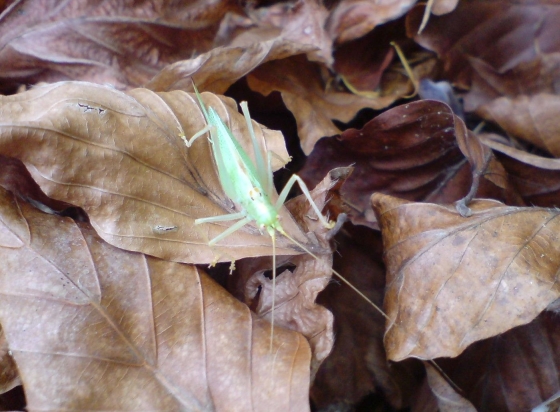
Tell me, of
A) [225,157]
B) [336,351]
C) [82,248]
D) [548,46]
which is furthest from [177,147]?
[548,46]

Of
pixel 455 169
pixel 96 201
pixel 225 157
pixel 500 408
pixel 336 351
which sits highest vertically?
pixel 96 201

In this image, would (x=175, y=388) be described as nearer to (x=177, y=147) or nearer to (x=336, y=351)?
(x=336, y=351)

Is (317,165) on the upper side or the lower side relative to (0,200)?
lower

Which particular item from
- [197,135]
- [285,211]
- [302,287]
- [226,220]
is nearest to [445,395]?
[302,287]

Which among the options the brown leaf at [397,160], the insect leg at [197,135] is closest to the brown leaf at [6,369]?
the insect leg at [197,135]

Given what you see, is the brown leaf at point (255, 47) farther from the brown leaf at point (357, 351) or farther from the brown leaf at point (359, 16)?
the brown leaf at point (357, 351)

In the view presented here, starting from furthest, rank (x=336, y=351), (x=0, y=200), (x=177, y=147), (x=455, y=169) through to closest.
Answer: (x=455, y=169) < (x=336, y=351) < (x=177, y=147) < (x=0, y=200)

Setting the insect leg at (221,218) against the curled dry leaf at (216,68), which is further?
the curled dry leaf at (216,68)
